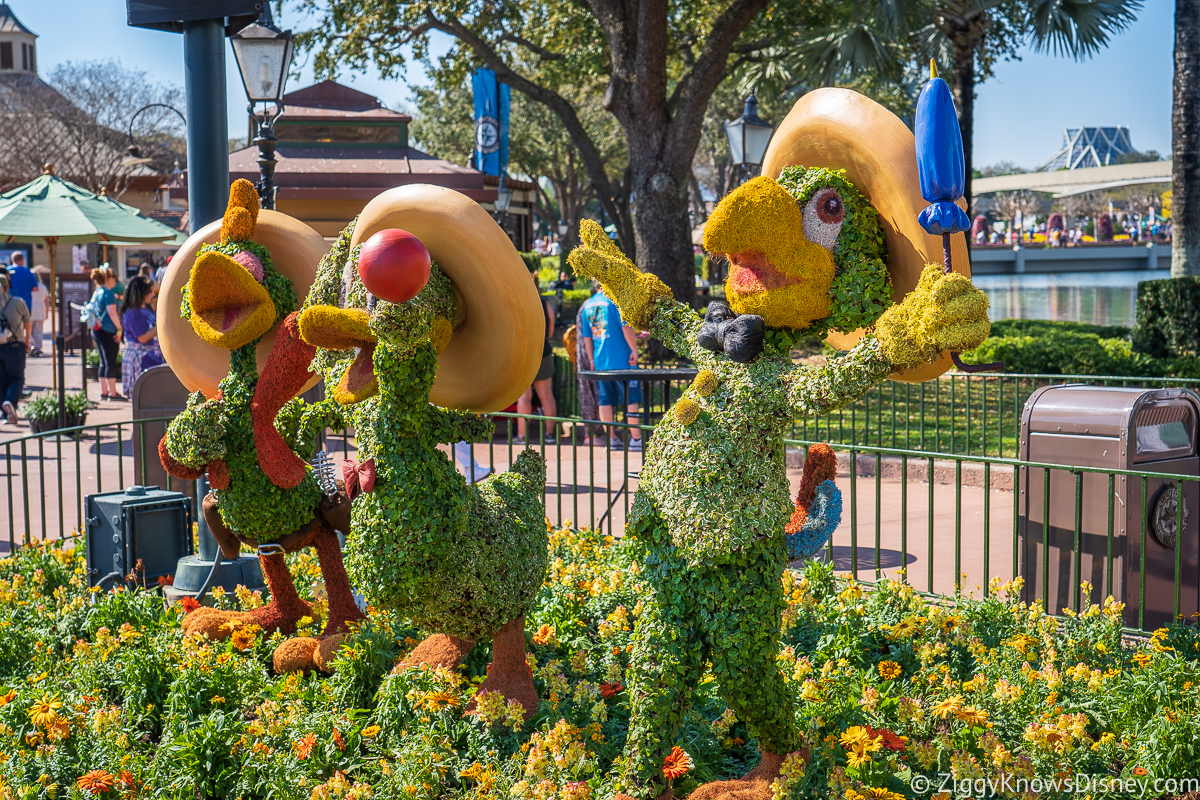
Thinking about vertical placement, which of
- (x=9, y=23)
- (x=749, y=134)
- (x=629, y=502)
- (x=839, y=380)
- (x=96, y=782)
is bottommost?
(x=96, y=782)

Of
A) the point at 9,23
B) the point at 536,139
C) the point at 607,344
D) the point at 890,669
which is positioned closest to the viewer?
the point at 890,669

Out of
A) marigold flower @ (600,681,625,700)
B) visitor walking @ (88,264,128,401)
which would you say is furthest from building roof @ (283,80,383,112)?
marigold flower @ (600,681,625,700)

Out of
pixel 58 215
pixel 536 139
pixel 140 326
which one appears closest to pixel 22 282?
pixel 140 326

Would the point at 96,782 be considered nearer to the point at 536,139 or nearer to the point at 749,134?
the point at 749,134

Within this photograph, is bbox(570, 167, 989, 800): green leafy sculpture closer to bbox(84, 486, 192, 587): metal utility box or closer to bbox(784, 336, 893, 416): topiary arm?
bbox(784, 336, 893, 416): topiary arm

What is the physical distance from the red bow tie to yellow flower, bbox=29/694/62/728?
1.27 metres

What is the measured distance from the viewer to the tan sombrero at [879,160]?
325 cm

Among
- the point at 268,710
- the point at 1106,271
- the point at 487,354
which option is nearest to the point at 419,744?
the point at 268,710

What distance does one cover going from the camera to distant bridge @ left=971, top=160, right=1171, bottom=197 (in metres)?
78.7

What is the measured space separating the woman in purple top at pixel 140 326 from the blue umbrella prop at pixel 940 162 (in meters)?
10.2

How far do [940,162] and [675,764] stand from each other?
6.24 ft

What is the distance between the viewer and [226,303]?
4246 mm

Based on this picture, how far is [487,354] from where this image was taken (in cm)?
375

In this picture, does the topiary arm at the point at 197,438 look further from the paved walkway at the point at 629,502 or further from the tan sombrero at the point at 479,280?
the paved walkway at the point at 629,502
